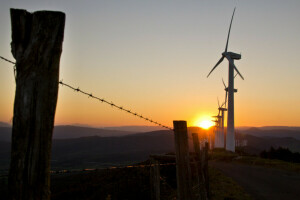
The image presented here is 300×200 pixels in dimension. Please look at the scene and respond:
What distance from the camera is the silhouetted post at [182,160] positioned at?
20.9 feet

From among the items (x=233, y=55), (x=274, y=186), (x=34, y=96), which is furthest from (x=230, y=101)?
(x=34, y=96)

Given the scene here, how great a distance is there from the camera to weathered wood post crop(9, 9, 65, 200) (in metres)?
2.90

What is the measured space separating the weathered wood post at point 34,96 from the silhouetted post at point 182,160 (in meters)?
3.78

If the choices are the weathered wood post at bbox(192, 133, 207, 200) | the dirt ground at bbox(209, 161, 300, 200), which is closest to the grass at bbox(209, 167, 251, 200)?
the dirt ground at bbox(209, 161, 300, 200)

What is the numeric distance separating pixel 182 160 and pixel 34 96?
4.27m

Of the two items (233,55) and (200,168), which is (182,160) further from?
(233,55)

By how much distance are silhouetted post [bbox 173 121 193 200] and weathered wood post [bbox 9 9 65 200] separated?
3.78m

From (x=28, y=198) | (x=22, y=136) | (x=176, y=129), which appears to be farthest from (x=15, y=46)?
(x=176, y=129)

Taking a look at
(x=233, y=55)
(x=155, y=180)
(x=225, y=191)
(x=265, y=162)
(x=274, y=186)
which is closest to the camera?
(x=155, y=180)

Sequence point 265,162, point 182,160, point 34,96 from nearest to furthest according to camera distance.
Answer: point 34,96 < point 182,160 < point 265,162

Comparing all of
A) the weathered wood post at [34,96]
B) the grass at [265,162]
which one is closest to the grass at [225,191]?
the grass at [265,162]

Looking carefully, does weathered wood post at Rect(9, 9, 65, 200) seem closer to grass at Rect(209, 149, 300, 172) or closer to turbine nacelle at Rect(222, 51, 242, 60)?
grass at Rect(209, 149, 300, 172)

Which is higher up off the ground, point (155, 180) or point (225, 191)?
point (155, 180)

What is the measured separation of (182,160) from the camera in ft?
21.0
